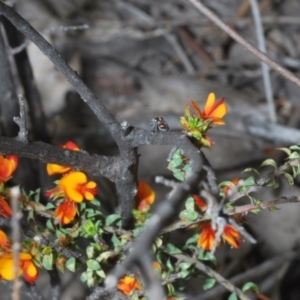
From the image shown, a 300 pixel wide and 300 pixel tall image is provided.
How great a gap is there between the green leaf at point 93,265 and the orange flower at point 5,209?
0.33 ft

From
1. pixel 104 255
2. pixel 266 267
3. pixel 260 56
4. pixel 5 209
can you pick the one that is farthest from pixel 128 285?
pixel 266 267

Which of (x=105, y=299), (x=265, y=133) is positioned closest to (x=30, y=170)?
(x=105, y=299)

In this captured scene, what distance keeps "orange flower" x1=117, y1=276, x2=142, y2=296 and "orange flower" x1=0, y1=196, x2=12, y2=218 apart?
14cm

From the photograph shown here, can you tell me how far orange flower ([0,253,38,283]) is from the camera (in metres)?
0.62

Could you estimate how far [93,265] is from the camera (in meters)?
0.63

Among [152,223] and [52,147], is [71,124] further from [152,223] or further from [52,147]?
[152,223]

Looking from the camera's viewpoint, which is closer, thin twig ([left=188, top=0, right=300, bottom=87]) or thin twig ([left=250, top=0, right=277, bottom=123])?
thin twig ([left=188, top=0, right=300, bottom=87])

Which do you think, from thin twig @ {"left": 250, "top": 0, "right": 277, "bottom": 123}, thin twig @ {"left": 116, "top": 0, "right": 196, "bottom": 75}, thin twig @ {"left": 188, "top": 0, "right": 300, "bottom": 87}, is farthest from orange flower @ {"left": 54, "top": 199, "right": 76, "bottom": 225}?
thin twig @ {"left": 116, "top": 0, "right": 196, "bottom": 75}

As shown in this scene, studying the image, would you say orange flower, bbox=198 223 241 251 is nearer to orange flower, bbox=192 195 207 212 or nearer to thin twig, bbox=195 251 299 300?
orange flower, bbox=192 195 207 212

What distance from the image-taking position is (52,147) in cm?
60

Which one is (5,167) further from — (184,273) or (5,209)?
(184,273)

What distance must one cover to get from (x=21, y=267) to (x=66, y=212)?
0.07m

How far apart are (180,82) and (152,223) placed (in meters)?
1.16

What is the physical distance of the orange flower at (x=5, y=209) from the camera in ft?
2.07
